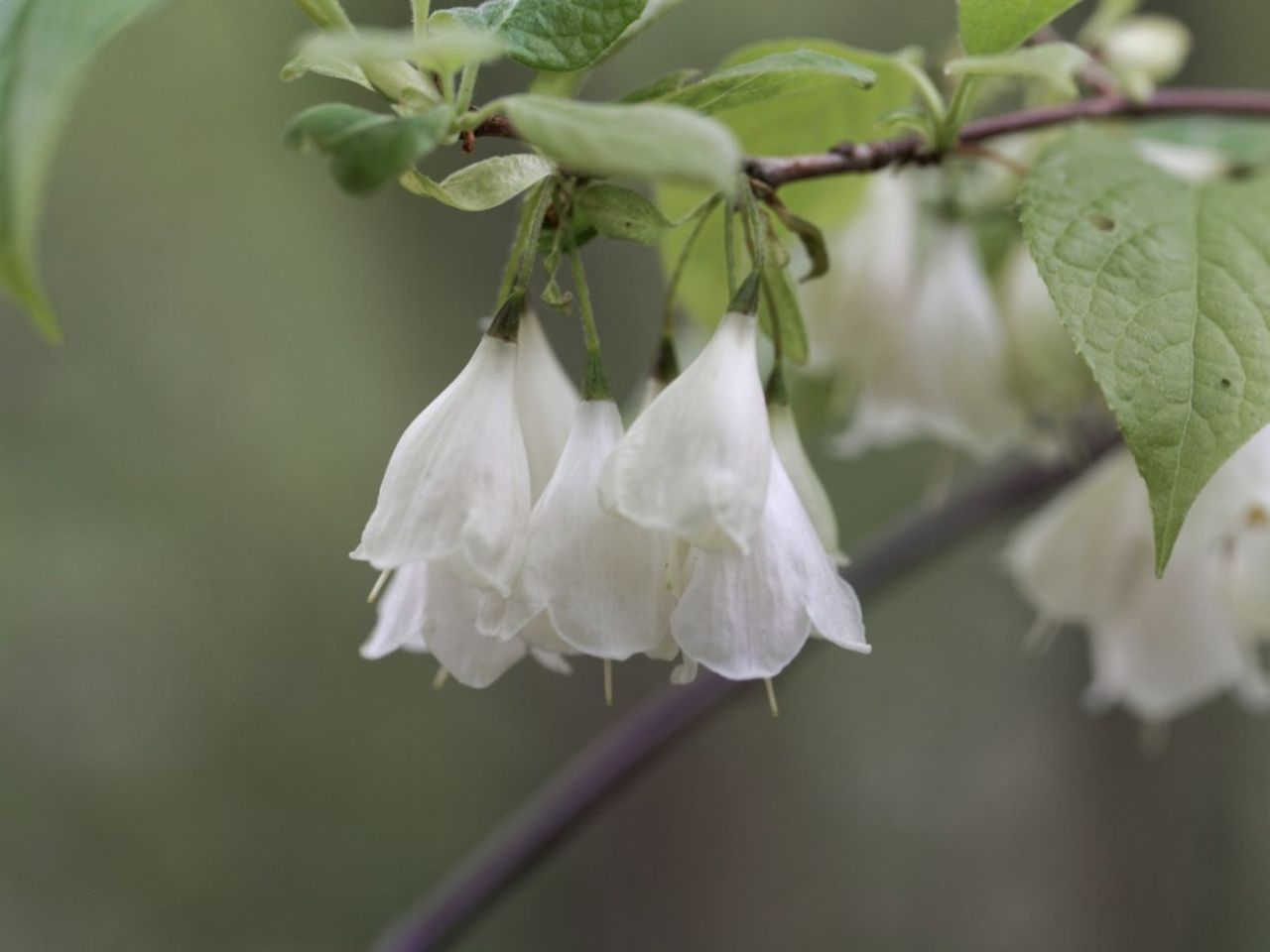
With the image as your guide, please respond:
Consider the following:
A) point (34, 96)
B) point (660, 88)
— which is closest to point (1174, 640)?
point (660, 88)

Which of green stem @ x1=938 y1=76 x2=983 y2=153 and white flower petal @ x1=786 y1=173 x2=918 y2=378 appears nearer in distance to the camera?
green stem @ x1=938 y1=76 x2=983 y2=153

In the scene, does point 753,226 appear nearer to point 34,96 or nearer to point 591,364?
point 591,364

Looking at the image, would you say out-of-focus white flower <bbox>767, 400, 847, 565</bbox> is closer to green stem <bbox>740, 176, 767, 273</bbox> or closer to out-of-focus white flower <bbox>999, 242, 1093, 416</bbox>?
green stem <bbox>740, 176, 767, 273</bbox>

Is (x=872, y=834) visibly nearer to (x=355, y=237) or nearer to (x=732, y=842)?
(x=732, y=842)

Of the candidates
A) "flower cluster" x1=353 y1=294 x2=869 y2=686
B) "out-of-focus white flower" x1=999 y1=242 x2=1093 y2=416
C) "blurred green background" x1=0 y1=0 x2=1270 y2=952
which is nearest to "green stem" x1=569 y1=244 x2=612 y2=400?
"flower cluster" x1=353 y1=294 x2=869 y2=686

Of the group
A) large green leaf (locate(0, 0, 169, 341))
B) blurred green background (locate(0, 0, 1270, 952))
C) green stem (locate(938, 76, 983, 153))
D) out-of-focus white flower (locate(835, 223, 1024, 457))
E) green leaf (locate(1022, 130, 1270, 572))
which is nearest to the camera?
large green leaf (locate(0, 0, 169, 341))

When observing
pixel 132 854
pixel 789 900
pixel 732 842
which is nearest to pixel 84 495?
pixel 132 854
